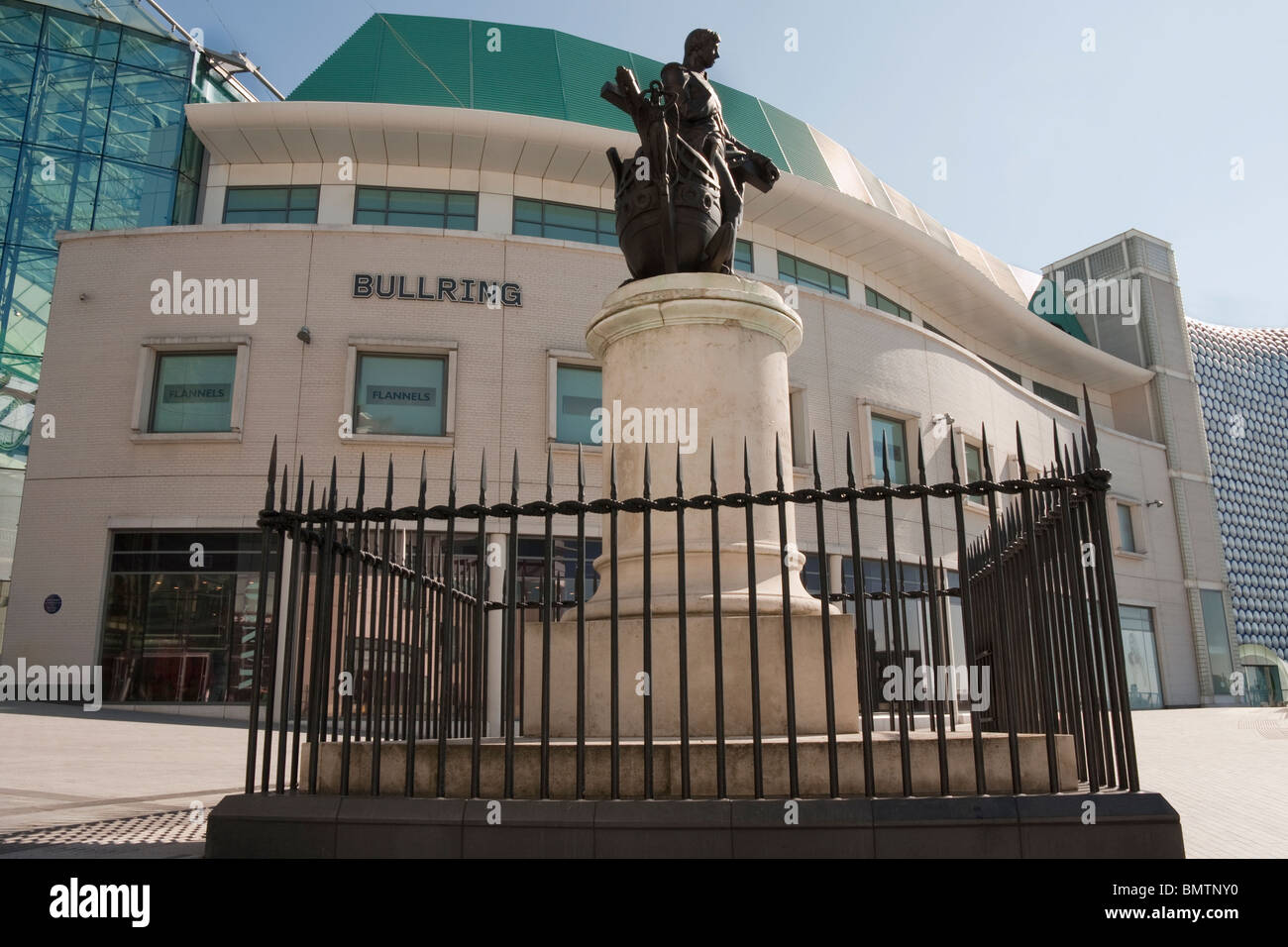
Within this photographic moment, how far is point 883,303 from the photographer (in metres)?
30.0

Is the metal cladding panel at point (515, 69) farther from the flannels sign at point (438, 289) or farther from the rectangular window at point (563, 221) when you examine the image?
the flannels sign at point (438, 289)

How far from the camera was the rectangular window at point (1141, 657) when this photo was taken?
105 ft

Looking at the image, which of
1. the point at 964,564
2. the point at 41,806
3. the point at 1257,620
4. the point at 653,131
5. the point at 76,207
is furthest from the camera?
the point at 1257,620

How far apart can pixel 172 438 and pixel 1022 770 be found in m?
18.6

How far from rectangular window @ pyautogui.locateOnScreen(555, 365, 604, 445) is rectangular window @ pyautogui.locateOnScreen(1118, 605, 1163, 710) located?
2154cm

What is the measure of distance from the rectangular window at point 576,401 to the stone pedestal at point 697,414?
13.7 meters

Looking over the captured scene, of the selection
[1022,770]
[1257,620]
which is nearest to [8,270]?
[1022,770]

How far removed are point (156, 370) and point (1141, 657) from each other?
3159 centimetres

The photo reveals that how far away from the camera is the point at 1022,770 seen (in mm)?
4062

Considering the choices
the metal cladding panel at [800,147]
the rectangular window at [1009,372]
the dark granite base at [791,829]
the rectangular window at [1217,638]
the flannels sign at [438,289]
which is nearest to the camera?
the dark granite base at [791,829]

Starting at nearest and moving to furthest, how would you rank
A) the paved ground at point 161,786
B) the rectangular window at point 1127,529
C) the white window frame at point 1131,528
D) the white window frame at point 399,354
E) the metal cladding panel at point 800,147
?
the paved ground at point 161,786 → the white window frame at point 399,354 → the metal cladding panel at point 800,147 → the white window frame at point 1131,528 → the rectangular window at point 1127,529

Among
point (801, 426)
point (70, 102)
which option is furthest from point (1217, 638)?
point (70, 102)

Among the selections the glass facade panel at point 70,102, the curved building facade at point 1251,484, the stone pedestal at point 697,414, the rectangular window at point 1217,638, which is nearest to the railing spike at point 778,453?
the stone pedestal at point 697,414
